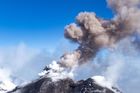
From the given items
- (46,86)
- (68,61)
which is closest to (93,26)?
(68,61)

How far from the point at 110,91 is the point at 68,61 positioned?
74.2 ft

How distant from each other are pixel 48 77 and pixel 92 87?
70.7 ft

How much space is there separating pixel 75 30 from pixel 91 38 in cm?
824

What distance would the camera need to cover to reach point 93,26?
639 feet

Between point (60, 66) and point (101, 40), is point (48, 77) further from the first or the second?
point (101, 40)

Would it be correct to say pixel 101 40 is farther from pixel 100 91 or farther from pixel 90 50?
pixel 100 91

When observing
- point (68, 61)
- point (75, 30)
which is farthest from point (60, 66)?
point (75, 30)

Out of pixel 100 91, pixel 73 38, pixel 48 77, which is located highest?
pixel 73 38

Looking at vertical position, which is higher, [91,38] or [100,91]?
[91,38]

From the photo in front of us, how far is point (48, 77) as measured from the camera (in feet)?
652

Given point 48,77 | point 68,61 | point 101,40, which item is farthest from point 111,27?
point 48,77

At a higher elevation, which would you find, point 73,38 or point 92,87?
point 73,38

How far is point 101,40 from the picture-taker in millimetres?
192500

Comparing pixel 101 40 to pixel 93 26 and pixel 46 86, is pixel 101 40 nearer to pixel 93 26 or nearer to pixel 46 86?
pixel 93 26
